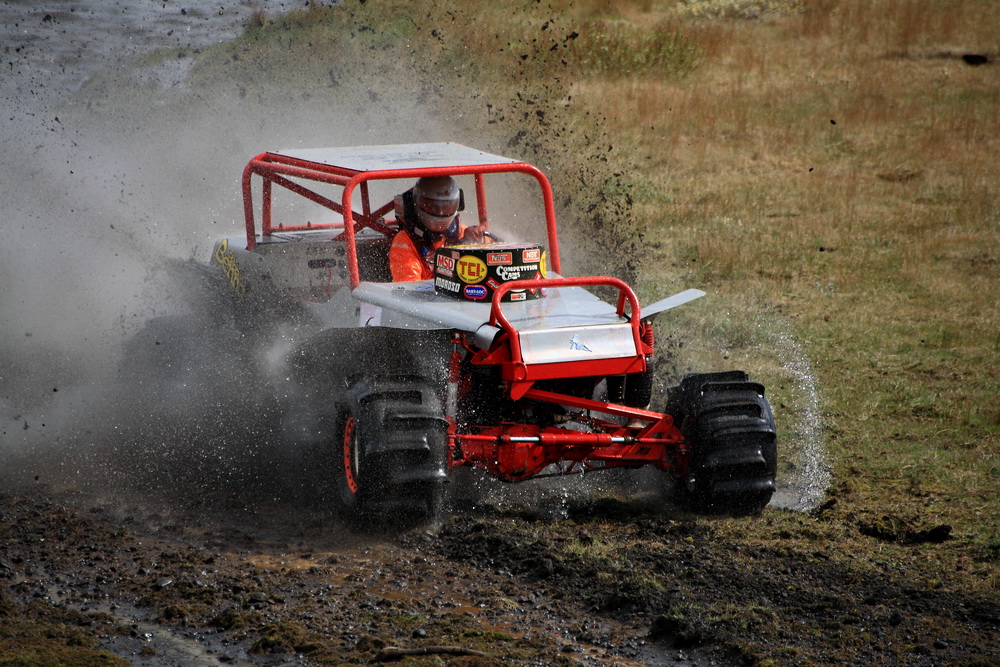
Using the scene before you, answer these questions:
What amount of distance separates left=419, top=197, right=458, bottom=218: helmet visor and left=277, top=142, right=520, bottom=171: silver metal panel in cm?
27

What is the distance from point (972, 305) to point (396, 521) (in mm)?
7525

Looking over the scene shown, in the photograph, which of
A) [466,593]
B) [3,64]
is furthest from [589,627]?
[3,64]

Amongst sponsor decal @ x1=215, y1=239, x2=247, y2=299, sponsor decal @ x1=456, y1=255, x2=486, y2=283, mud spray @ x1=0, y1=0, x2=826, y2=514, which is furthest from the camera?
sponsor decal @ x1=215, y1=239, x2=247, y2=299

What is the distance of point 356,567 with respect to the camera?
19.9 ft

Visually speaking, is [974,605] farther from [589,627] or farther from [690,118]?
[690,118]

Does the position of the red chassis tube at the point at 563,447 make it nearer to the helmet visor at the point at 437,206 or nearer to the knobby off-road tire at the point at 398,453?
the knobby off-road tire at the point at 398,453

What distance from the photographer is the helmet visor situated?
7.97m

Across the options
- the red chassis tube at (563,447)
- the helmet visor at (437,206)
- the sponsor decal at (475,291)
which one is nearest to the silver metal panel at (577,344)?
the red chassis tube at (563,447)

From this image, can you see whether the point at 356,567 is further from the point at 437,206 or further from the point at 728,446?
the point at 437,206

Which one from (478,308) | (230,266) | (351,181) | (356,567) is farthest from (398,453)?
(230,266)

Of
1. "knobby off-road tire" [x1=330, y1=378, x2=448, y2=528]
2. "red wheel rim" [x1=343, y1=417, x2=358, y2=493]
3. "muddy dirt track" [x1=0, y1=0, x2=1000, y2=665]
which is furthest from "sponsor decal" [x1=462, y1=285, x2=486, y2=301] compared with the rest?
"muddy dirt track" [x1=0, y1=0, x2=1000, y2=665]

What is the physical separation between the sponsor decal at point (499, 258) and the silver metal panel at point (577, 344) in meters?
0.85

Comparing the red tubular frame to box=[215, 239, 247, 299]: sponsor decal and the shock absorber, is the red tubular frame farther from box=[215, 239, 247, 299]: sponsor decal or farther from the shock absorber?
the shock absorber

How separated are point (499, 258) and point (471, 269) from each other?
0.18 meters
